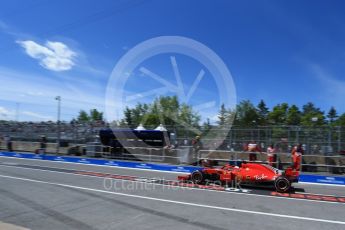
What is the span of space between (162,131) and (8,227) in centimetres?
2029

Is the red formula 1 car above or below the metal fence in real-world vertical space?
below

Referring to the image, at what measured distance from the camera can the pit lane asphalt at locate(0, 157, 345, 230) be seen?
26.3 ft

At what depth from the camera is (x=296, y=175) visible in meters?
13.1

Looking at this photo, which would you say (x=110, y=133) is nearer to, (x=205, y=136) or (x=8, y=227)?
(x=205, y=136)

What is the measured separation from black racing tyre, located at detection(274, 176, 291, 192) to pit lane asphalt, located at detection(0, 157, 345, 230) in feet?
3.96

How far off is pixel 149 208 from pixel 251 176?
502 cm

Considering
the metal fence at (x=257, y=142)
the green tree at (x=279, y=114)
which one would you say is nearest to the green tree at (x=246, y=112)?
the green tree at (x=279, y=114)

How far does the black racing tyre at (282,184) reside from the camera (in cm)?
1252

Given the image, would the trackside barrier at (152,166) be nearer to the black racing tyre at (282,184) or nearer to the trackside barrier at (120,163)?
the trackside barrier at (120,163)

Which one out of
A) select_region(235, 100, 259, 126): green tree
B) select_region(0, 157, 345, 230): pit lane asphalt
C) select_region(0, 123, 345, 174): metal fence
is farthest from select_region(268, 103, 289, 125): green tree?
select_region(0, 157, 345, 230): pit lane asphalt

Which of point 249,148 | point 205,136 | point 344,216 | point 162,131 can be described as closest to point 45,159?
point 162,131

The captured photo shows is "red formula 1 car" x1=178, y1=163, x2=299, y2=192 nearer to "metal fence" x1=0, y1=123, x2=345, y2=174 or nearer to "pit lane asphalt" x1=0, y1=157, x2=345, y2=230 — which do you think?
"pit lane asphalt" x1=0, y1=157, x2=345, y2=230

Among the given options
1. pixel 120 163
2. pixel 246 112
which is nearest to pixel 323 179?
pixel 120 163

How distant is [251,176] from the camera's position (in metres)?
13.2
